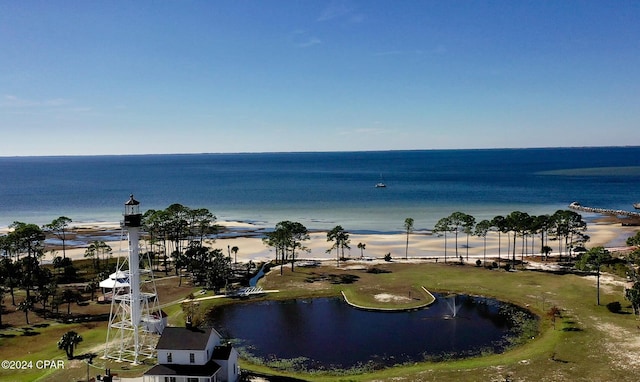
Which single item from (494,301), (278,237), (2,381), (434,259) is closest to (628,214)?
(434,259)

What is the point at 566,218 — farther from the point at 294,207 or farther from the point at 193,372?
the point at 294,207

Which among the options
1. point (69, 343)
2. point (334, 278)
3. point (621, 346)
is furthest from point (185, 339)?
point (621, 346)

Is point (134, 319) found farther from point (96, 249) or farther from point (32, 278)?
point (96, 249)

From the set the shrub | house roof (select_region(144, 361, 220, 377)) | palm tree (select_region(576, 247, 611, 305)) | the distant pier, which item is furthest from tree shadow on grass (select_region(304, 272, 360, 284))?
the distant pier

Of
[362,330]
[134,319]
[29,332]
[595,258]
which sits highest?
[595,258]

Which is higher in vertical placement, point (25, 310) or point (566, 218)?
point (566, 218)

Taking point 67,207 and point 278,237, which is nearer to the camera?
point 278,237

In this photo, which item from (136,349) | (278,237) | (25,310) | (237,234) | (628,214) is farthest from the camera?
(628,214)

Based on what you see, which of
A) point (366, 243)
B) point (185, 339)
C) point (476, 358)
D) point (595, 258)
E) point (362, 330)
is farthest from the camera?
point (366, 243)
